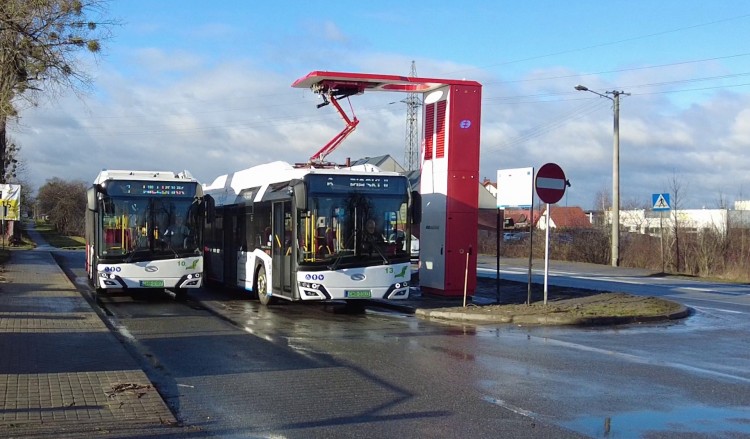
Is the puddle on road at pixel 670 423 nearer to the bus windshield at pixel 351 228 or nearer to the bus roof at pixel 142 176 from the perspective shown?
the bus windshield at pixel 351 228

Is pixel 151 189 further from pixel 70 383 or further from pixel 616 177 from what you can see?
pixel 616 177

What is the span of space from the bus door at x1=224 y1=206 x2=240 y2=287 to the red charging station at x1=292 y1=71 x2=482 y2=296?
351 cm

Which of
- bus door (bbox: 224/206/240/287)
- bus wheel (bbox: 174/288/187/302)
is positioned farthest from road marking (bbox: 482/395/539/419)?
bus door (bbox: 224/206/240/287)

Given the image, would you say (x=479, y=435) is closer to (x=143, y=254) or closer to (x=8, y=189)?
(x=143, y=254)

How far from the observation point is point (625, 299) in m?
18.0

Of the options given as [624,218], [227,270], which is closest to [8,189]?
[227,270]

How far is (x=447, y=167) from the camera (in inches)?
742

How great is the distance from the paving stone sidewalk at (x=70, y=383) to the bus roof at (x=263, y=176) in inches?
204

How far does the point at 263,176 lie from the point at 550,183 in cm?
701

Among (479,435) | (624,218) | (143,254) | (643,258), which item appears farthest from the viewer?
(624,218)

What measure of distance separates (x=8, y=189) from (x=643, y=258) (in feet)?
93.3

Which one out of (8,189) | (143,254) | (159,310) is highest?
(8,189)

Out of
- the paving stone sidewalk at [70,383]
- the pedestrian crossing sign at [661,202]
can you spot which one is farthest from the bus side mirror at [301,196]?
the pedestrian crossing sign at [661,202]

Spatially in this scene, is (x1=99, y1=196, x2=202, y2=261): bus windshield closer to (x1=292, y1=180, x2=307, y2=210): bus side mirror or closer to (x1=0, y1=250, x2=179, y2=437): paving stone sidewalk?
(x1=0, y1=250, x2=179, y2=437): paving stone sidewalk
